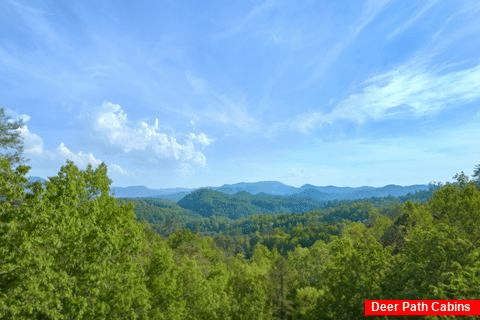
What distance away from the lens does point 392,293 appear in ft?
81.3

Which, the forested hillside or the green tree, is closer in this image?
the green tree

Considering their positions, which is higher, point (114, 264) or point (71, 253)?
point (71, 253)

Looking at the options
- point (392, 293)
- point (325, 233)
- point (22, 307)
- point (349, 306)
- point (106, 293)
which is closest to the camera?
point (22, 307)

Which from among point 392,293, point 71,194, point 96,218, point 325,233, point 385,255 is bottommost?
point 325,233

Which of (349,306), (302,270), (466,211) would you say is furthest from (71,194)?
(302,270)

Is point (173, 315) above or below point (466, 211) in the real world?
below

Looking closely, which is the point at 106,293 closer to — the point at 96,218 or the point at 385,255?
the point at 96,218

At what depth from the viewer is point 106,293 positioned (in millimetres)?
20844

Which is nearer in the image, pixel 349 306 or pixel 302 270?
pixel 349 306

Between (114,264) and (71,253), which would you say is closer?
(71,253)

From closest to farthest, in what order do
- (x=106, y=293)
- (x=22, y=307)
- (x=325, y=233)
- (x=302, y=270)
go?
1. (x=22, y=307)
2. (x=106, y=293)
3. (x=302, y=270)
4. (x=325, y=233)

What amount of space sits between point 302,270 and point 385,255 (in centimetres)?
4392

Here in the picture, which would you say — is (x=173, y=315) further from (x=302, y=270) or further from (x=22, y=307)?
(x=302, y=270)

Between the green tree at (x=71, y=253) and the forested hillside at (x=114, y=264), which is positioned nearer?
the green tree at (x=71, y=253)
